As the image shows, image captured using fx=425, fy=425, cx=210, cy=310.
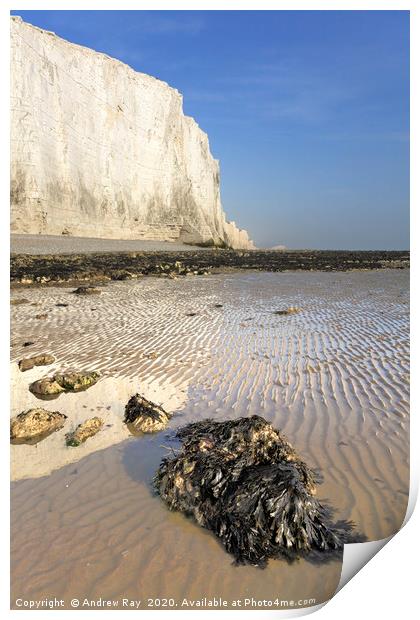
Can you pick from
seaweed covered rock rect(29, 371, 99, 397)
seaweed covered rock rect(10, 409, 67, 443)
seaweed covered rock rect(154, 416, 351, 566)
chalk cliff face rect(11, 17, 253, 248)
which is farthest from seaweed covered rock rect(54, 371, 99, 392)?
chalk cliff face rect(11, 17, 253, 248)

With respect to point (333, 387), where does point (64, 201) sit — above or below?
above

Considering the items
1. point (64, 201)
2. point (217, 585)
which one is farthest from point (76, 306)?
point (64, 201)

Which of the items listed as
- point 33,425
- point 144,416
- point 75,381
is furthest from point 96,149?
point 144,416

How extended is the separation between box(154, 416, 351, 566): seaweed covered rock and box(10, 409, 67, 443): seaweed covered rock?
1487 millimetres

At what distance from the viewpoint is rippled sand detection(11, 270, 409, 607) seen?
236cm

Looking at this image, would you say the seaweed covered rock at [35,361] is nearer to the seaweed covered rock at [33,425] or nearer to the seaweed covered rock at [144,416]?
the seaweed covered rock at [33,425]

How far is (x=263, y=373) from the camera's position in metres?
5.56

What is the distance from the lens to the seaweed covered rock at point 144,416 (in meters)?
4.10

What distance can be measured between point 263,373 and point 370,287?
11.3 metres

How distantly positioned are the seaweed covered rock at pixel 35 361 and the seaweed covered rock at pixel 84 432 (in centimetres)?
224

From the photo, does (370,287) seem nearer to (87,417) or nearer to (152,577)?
(87,417)

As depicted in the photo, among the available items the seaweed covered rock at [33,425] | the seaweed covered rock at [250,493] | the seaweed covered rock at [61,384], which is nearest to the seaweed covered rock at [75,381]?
the seaweed covered rock at [61,384]

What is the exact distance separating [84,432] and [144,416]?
576 millimetres
